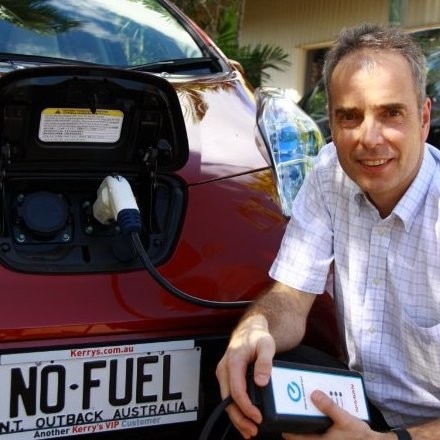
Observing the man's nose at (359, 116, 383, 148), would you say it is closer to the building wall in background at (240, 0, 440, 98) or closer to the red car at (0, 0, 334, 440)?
the red car at (0, 0, 334, 440)

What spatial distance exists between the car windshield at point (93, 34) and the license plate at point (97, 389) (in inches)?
41.3

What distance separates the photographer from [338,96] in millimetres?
1533

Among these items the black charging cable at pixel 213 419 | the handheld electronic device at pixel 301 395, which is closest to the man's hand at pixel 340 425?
the handheld electronic device at pixel 301 395

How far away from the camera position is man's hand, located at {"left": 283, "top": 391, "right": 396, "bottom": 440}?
1307 mm

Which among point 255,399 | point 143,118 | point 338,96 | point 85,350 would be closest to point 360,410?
point 255,399

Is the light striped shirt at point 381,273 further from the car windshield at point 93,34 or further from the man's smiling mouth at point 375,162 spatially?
the car windshield at point 93,34

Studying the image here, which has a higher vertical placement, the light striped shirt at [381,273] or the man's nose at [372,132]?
the man's nose at [372,132]

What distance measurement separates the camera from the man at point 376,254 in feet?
4.81

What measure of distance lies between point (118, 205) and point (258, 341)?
16.8 inches

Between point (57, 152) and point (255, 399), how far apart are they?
75 centimetres

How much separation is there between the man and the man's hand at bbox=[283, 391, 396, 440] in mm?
23

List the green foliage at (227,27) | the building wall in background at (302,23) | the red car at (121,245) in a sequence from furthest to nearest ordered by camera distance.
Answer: the building wall in background at (302,23) → the green foliage at (227,27) → the red car at (121,245)

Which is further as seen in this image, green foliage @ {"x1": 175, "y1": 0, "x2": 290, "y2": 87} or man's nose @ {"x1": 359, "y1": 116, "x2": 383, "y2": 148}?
green foliage @ {"x1": 175, "y1": 0, "x2": 290, "y2": 87}

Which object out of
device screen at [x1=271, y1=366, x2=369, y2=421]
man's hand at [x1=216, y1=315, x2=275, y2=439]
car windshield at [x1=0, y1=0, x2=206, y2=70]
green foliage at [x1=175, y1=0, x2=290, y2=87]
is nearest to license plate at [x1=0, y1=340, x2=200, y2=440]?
man's hand at [x1=216, y1=315, x2=275, y2=439]
